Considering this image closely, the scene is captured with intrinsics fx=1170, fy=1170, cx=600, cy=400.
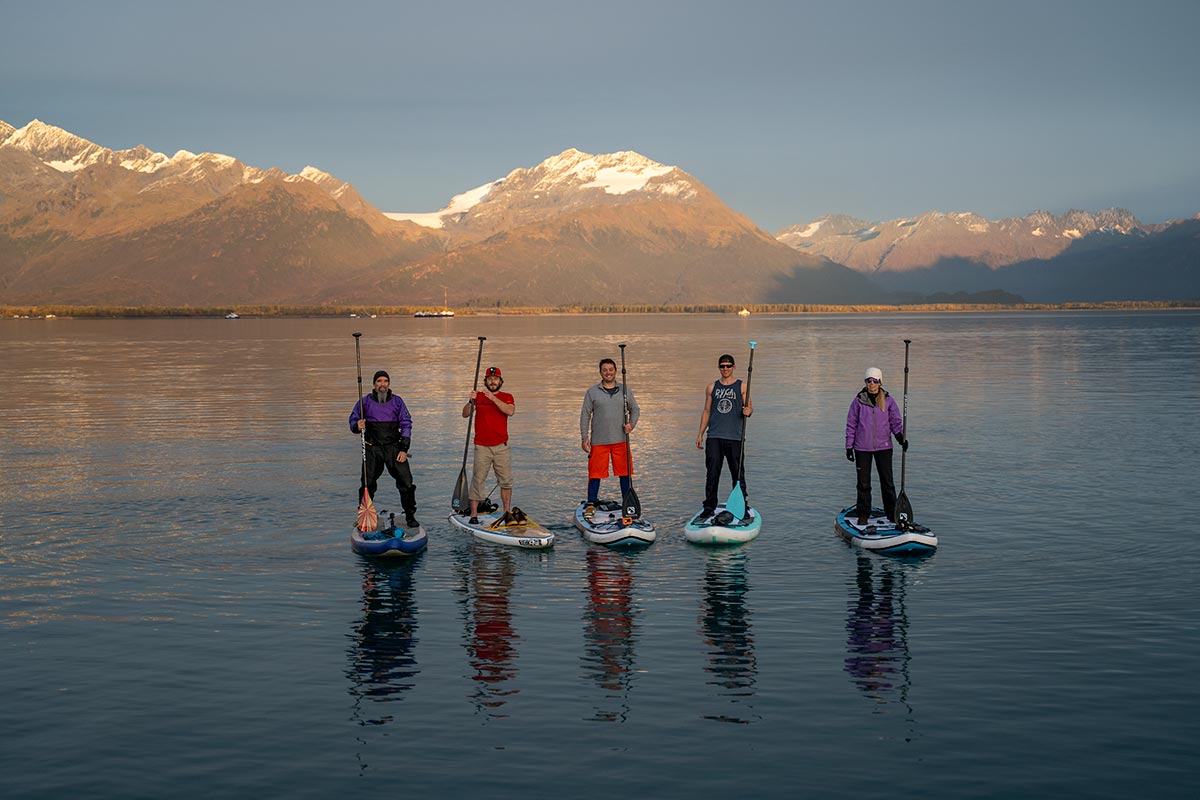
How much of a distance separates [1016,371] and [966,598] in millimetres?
55028

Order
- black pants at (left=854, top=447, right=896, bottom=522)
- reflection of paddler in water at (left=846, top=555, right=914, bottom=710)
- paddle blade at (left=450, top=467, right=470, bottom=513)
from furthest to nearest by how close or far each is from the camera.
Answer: paddle blade at (left=450, top=467, right=470, bottom=513)
black pants at (left=854, top=447, right=896, bottom=522)
reflection of paddler in water at (left=846, top=555, right=914, bottom=710)

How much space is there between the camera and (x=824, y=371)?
2746 inches

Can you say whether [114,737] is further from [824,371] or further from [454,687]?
[824,371]

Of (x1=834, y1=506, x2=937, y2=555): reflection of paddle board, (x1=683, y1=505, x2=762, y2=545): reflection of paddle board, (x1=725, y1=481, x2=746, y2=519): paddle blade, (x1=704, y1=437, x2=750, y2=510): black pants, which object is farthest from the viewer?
(x1=725, y1=481, x2=746, y2=519): paddle blade

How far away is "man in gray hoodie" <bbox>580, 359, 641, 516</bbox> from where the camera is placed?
67.2 ft

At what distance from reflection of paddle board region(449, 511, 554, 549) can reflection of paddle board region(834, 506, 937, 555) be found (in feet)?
17.1

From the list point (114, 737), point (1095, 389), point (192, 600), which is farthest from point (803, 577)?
point (1095, 389)

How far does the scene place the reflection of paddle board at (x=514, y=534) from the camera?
64.8 feet

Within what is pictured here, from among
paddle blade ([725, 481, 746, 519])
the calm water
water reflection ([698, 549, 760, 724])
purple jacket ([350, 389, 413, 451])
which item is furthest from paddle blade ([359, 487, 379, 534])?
paddle blade ([725, 481, 746, 519])

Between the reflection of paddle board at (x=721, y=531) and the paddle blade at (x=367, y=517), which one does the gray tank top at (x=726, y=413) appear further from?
the paddle blade at (x=367, y=517)

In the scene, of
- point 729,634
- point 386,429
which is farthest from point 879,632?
point 386,429

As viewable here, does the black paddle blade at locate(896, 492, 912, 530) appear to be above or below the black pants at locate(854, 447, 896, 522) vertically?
below

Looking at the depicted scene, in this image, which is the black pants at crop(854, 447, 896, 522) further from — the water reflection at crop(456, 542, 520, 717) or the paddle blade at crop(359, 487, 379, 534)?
the paddle blade at crop(359, 487, 379, 534)

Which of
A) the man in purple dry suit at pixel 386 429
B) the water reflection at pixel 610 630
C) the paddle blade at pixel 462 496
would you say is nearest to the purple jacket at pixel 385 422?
the man in purple dry suit at pixel 386 429
